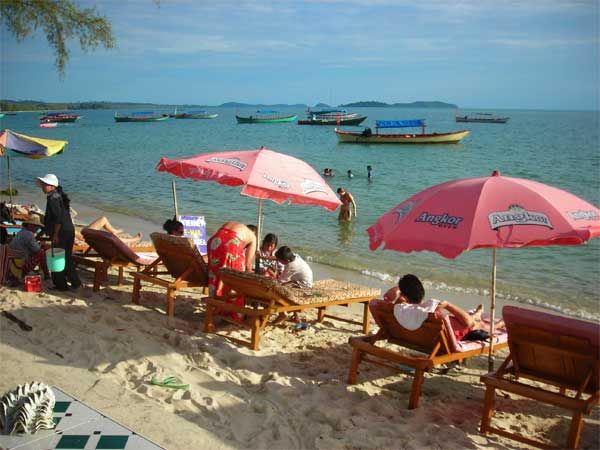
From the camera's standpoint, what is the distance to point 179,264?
7020 mm

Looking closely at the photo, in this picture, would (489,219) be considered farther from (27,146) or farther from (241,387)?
(27,146)

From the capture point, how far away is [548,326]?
4.22 meters

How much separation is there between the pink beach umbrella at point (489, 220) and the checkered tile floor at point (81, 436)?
2126 millimetres

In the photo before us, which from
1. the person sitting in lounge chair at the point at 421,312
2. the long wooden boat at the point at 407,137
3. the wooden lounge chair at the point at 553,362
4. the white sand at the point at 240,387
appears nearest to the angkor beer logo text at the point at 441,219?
the person sitting in lounge chair at the point at 421,312

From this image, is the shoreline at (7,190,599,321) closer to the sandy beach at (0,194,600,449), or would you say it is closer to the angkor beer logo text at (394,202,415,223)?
the sandy beach at (0,194,600,449)

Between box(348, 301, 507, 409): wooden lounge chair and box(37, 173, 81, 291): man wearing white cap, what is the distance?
3818 millimetres

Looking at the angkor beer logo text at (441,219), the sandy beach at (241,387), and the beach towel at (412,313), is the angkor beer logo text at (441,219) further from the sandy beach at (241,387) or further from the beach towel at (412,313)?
the sandy beach at (241,387)

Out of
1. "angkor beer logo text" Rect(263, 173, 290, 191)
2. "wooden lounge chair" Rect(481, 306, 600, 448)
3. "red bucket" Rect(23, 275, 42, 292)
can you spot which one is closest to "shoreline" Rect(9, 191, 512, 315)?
"angkor beer logo text" Rect(263, 173, 290, 191)

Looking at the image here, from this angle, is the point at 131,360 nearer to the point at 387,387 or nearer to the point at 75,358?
the point at 75,358

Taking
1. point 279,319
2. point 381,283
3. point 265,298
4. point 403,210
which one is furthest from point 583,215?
point 381,283

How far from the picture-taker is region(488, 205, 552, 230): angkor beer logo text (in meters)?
4.34

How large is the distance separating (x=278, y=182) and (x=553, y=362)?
10.7 feet

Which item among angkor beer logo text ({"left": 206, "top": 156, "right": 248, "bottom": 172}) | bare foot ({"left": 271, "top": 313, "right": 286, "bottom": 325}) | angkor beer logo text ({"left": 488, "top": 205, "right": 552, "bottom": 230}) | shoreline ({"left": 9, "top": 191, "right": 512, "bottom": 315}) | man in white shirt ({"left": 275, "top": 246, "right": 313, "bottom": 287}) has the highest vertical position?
angkor beer logo text ({"left": 206, "top": 156, "right": 248, "bottom": 172})

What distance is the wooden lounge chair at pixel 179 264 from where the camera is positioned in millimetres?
6750
